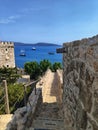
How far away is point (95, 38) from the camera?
6.82ft

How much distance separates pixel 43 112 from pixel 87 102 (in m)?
5.26

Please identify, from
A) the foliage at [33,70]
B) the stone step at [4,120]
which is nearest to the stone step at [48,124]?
the stone step at [4,120]

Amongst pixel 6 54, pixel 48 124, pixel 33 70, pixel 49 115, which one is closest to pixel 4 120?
pixel 49 115

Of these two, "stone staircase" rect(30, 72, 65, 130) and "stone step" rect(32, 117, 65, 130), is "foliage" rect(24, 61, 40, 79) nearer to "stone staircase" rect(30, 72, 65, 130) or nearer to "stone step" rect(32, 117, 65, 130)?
"stone staircase" rect(30, 72, 65, 130)

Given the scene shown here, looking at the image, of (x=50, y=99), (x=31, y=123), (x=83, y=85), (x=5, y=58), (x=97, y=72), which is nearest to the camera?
(x=97, y=72)

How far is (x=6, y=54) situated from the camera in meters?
37.4

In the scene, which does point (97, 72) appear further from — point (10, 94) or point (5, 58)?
point (5, 58)

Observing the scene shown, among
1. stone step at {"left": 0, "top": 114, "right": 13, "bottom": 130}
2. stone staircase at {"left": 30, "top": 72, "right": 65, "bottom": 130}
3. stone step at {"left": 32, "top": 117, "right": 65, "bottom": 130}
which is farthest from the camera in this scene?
stone step at {"left": 0, "top": 114, "right": 13, "bottom": 130}

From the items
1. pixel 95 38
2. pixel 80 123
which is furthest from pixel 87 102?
pixel 95 38

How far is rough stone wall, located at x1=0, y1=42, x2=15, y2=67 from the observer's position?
36969 mm

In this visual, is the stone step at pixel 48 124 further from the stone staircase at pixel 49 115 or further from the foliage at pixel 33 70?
the foliage at pixel 33 70

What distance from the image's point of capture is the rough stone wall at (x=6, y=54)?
3697 centimetres

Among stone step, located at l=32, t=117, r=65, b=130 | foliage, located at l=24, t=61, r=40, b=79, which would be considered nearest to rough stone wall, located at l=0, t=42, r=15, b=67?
foliage, located at l=24, t=61, r=40, b=79

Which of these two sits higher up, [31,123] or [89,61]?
[89,61]
